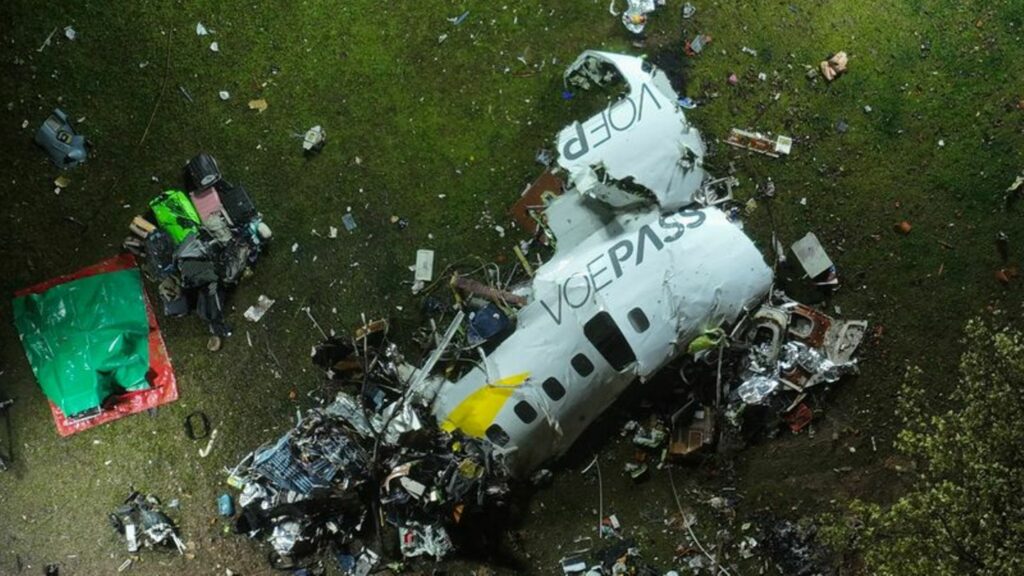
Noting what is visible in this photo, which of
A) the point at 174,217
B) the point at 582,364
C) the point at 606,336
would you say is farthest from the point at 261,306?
the point at 606,336

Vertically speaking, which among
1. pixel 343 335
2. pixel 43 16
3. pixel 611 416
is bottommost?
pixel 611 416

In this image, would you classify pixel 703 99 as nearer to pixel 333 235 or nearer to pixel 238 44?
pixel 333 235

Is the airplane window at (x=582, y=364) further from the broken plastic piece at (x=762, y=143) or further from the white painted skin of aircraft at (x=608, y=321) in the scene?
the broken plastic piece at (x=762, y=143)

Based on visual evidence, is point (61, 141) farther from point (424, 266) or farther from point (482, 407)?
point (482, 407)

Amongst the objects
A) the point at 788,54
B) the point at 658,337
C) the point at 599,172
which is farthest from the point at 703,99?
the point at 658,337

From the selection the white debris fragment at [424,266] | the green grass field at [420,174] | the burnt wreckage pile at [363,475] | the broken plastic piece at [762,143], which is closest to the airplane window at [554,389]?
the burnt wreckage pile at [363,475]

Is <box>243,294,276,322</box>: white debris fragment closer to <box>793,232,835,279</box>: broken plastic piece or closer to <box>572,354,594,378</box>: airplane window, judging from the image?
<box>572,354,594,378</box>: airplane window
